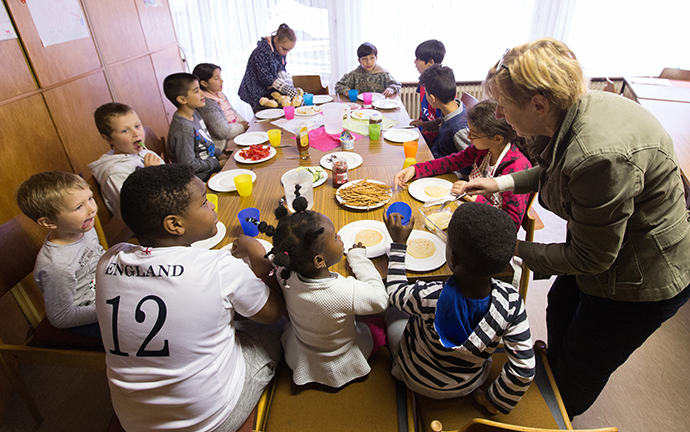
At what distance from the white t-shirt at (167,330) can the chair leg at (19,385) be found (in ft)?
2.52

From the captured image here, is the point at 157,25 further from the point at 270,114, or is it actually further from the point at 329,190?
the point at 329,190

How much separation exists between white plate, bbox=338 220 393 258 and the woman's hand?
0.36 m

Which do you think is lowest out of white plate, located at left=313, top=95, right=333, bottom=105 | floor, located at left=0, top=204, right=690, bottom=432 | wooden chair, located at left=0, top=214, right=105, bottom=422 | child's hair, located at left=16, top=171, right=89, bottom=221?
floor, located at left=0, top=204, right=690, bottom=432

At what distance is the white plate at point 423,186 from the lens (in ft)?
5.51

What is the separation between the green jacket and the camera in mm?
894

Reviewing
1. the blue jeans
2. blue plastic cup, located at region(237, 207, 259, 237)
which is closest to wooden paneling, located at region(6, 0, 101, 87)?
blue plastic cup, located at region(237, 207, 259, 237)

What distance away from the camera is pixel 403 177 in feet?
5.92

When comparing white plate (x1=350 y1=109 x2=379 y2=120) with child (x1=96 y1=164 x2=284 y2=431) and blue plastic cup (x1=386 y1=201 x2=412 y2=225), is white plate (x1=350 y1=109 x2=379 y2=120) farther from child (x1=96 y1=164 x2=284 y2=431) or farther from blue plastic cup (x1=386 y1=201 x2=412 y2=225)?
child (x1=96 y1=164 x2=284 y2=431)

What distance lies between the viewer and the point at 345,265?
129cm

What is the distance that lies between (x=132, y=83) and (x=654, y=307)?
3.84 m

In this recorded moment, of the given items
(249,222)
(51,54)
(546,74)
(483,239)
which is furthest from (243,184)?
(51,54)

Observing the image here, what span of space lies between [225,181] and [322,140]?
0.80 metres

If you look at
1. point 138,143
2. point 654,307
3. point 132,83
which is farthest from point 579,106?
point 132,83

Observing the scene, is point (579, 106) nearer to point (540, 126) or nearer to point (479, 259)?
point (540, 126)
